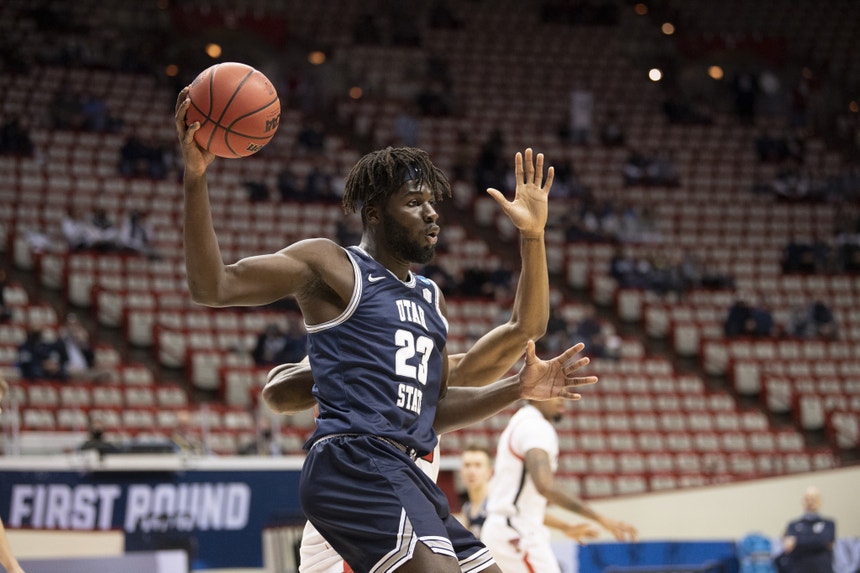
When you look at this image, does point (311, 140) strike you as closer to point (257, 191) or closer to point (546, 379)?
point (257, 191)

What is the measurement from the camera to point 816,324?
2056 centimetres

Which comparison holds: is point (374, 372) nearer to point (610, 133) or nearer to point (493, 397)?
point (493, 397)

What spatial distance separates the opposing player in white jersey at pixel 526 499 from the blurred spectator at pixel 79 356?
9.43 meters

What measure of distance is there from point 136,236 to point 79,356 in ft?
11.2

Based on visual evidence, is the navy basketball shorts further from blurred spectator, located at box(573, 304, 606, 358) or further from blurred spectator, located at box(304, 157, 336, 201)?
blurred spectator, located at box(304, 157, 336, 201)

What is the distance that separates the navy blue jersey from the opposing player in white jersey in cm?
283

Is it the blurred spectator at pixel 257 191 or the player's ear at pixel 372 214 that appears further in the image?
the blurred spectator at pixel 257 191

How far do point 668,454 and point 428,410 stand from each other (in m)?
13.2

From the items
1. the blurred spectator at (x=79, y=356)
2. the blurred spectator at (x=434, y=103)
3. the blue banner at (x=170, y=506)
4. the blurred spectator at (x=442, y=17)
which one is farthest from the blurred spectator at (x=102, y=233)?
the blurred spectator at (x=442, y=17)

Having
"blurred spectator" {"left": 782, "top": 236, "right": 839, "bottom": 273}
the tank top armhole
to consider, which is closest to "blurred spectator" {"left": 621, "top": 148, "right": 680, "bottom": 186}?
"blurred spectator" {"left": 782, "top": 236, "right": 839, "bottom": 273}

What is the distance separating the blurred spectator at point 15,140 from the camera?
2000cm

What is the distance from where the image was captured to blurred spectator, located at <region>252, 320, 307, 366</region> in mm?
16547

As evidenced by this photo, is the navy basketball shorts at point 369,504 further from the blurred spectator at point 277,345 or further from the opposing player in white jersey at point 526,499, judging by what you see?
the blurred spectator at point 277,345

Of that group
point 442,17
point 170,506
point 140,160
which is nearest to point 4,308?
point 140,160
